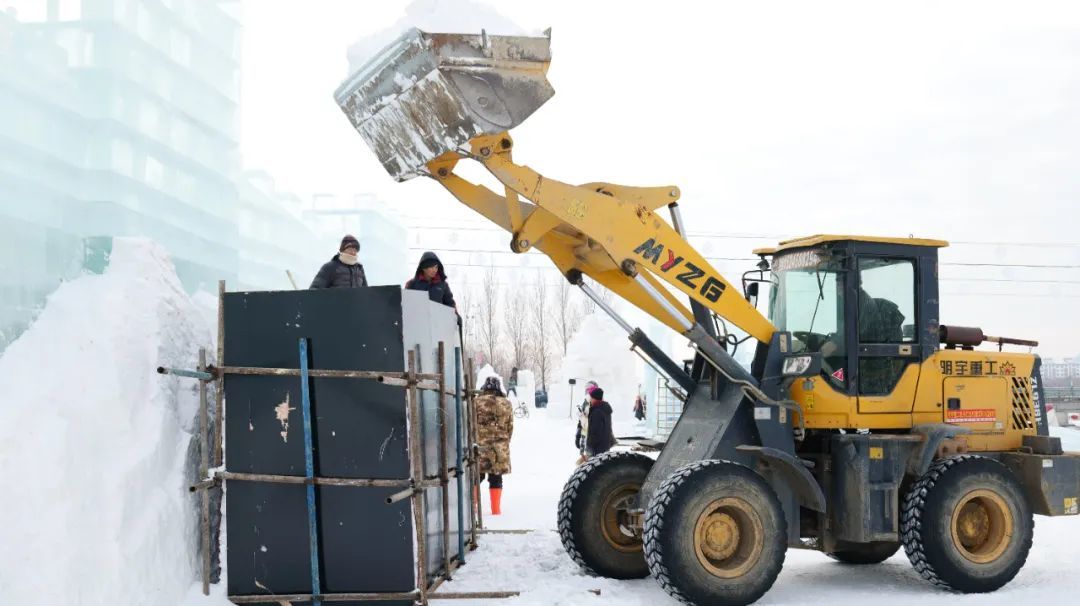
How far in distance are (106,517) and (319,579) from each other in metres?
1.36

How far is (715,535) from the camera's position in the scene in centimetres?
781

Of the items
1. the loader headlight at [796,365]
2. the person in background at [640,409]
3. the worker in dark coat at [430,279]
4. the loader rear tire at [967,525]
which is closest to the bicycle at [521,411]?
the person in background at [640,409]

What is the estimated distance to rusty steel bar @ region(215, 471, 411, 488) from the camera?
6.55m

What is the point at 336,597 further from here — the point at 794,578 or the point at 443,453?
the point at 794,578

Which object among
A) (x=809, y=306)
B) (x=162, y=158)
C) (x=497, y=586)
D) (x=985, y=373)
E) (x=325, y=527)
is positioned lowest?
(x=497, y=586)

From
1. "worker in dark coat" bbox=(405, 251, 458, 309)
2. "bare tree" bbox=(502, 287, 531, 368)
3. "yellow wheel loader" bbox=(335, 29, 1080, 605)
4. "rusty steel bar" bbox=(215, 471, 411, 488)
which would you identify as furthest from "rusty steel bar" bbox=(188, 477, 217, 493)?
"bare tree" bbox=(502, 287, 531, 368)

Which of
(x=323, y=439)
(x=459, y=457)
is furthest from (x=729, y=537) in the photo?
(x=323, y=439)

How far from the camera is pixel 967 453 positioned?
358 inches

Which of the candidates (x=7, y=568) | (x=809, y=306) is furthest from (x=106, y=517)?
(x=809, y=306)

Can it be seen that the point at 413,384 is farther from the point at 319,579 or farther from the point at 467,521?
the point at 467,521

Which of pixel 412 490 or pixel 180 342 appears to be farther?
pixel 180 342

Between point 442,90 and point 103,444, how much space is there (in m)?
3.15

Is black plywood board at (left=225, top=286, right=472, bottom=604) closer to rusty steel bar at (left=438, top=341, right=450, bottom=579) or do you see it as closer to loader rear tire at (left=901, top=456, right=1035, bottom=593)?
rusty steel bar at (left=438, top=341, right=450, bottom=579)

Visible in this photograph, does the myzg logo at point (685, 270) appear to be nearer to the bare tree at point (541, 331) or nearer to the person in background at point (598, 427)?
the person in background at point (598, 427)
